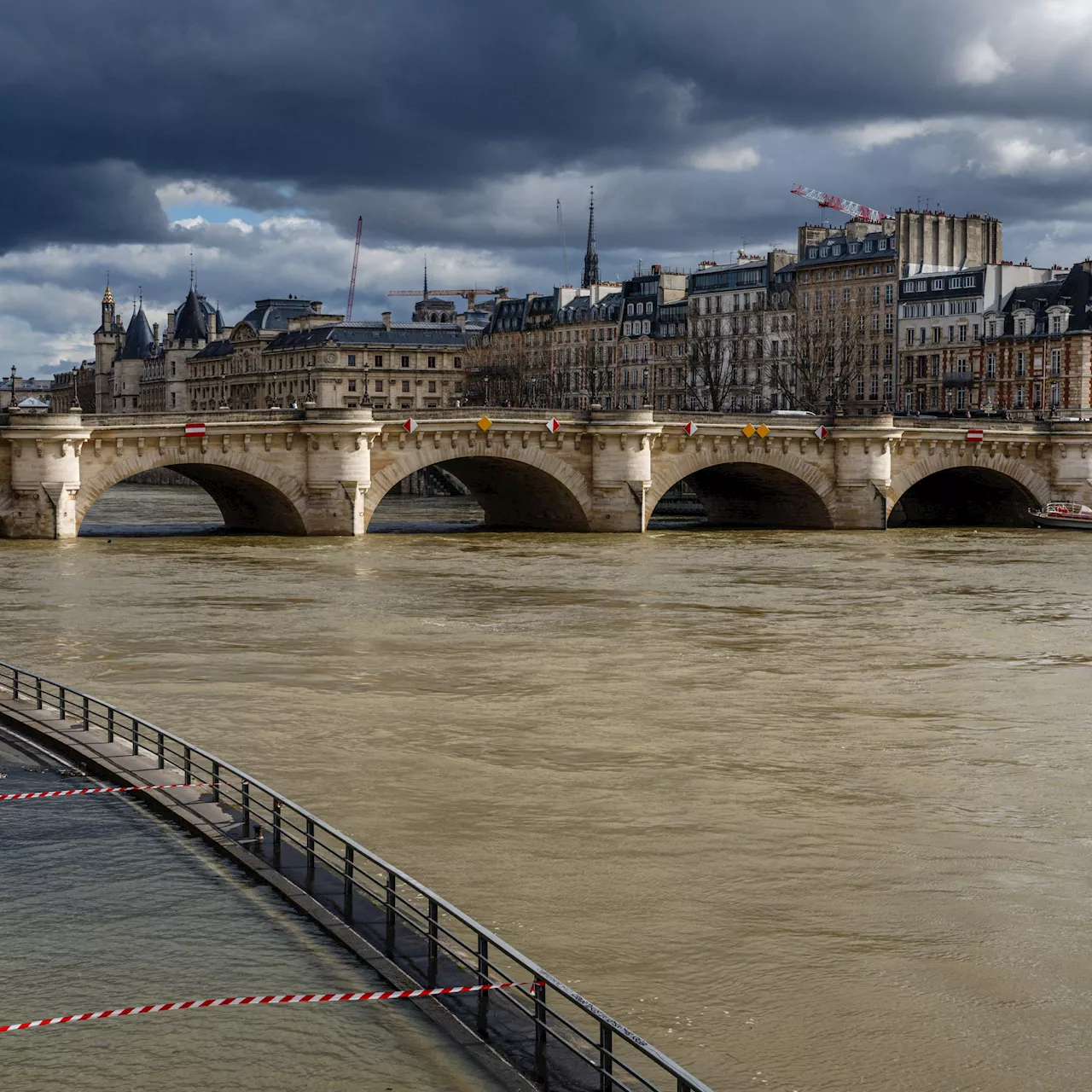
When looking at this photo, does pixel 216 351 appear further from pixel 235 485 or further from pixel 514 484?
pixel 235 485

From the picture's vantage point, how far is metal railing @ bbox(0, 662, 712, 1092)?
12836 mm

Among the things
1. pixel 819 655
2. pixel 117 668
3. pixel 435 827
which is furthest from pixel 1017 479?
pixel 435 827

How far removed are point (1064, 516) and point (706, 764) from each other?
54322 millimetres

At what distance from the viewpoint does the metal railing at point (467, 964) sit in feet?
42.1

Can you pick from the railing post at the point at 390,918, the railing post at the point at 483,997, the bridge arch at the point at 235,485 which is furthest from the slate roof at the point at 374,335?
the railing post at the point at 483,997

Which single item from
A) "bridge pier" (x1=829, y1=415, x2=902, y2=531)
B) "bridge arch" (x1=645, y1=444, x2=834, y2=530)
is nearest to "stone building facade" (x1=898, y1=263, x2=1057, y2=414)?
"bridge arch" (x1=645, y1=444, x2=834, y2=530)

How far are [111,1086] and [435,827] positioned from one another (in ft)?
26.9

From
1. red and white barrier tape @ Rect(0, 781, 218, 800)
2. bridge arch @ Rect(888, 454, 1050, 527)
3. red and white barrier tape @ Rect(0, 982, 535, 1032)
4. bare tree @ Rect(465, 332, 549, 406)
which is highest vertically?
bare tree @ Rect(465, 332, 549, 406)

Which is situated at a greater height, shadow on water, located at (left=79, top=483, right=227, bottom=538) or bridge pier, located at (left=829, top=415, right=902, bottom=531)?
bridge pier, located at (left=829, top=415, right=902, bottom=531)

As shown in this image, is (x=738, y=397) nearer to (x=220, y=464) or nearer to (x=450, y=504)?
(x=450, y=504)

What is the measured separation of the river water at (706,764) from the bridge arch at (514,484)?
43.7 ft

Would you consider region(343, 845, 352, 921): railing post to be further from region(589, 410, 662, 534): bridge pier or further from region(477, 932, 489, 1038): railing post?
region(589, 410, 662, 534): bridge pier

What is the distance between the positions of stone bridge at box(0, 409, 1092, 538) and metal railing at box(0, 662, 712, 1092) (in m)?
41.0

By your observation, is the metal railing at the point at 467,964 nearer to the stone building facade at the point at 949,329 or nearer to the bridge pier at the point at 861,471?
the bridge pier at the point at 861,471
